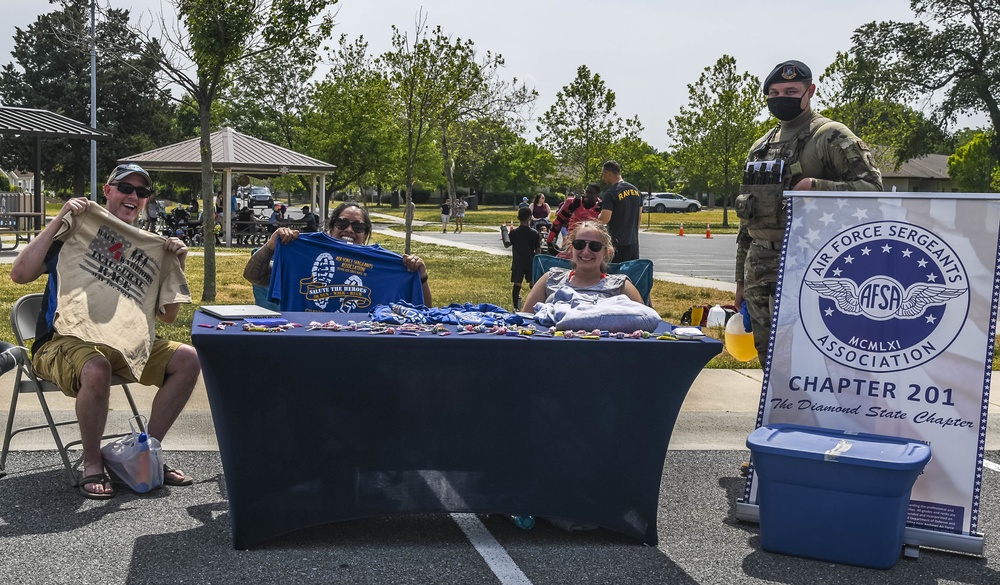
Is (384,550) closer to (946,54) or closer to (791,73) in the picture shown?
(791,73)

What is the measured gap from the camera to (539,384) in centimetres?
396

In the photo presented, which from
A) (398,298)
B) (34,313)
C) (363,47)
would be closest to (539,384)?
(398,298)

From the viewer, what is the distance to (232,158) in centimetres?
2583

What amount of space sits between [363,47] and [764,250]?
85.3 feet

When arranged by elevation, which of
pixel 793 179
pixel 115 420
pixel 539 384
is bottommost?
pixel 115 420

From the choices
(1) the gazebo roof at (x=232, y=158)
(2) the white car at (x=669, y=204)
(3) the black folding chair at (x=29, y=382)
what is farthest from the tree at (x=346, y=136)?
(3) the black folding chair at (x=29, y=382)

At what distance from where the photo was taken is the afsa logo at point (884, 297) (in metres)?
4.30

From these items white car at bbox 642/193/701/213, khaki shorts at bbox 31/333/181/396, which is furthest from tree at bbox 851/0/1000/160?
khaki shorts at bbox 31/333/181/396

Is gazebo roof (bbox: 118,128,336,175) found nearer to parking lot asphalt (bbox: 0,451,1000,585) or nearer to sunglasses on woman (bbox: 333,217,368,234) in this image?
sunglasses on woman (bbox: 333,217,368,234)

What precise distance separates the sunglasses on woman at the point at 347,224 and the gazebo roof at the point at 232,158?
774 inches

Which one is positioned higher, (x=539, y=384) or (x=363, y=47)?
(x=363, y=47)

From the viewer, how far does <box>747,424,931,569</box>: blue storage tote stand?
3.86 m

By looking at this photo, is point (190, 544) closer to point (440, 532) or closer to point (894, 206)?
point (440, 532)

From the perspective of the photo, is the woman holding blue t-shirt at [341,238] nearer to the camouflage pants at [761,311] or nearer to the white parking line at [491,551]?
the white parking line at [491,551]
